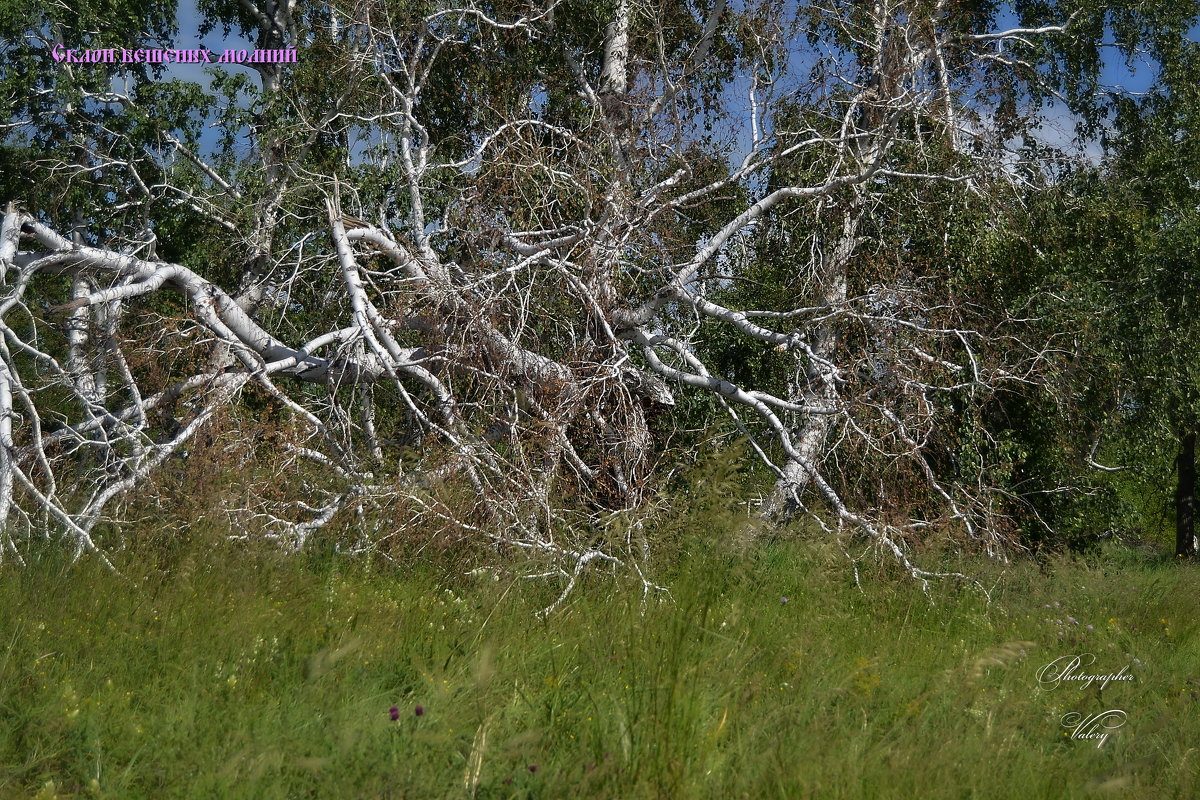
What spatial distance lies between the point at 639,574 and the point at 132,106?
9041 millimetres

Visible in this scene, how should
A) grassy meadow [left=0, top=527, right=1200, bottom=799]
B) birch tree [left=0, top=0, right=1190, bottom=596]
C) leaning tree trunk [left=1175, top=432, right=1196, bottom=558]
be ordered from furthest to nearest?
leaning tree trunk [left=1175, top=432, right=1196, bottom=558]
birch tree [left=0, top=0, right=1190, bottom=596]
grassy meadow [left=0, top=527, right=1200, bottom=799]

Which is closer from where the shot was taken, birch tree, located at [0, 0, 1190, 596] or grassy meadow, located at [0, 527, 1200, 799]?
grassy meadow, located at [0, 527, 1200, 799]

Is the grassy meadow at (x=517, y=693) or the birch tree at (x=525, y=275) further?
the birch tree at (x=525, y=275)

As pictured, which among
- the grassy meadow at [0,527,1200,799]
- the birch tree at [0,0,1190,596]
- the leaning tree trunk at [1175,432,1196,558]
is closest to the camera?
the grassy meadow at [0,527,1200,799]

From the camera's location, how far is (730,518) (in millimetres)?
3350

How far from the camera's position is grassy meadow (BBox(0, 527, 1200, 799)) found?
298 cm

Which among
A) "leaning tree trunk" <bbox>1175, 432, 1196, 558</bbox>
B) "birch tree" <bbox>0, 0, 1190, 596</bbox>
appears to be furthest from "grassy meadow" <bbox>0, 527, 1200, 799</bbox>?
"leaning tree trunk" <bbox>1175, 432, 1196, 558</bbox>

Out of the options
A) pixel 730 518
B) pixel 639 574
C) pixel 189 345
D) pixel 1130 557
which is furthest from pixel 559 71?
pixel 1130 557

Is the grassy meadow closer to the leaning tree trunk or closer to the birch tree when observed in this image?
the birch tree

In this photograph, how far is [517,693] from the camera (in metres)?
3.60

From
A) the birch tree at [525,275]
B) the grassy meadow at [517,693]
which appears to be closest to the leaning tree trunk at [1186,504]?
the birch tree at [525,275]

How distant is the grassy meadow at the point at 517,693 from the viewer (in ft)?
9.78

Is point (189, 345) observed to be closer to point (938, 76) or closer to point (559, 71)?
point (559, 71)

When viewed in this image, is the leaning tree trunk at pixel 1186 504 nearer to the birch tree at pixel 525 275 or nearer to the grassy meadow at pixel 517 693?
the birch tree at pixel 525 275
